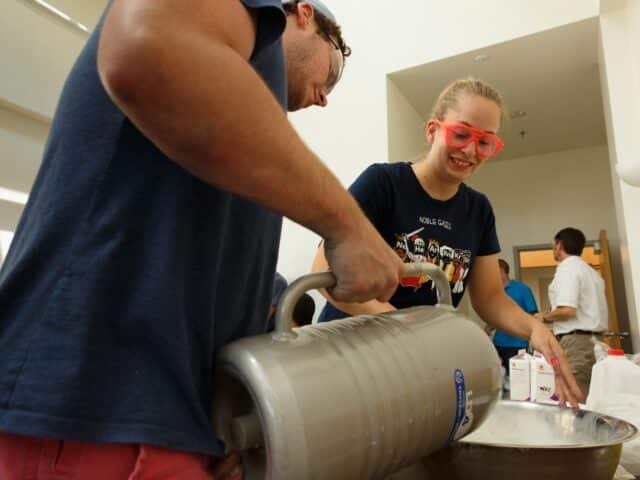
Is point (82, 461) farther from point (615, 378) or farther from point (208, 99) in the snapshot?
point (615, 378)

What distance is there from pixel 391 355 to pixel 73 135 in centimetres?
36

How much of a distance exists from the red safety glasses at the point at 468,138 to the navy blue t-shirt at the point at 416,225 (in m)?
0.11

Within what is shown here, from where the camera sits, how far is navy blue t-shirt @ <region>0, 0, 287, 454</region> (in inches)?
15.4

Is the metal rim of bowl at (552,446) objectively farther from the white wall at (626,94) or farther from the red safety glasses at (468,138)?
the white wall at (626,94)

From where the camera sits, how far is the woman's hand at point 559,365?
0.92 m

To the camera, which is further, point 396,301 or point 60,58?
point 60,58

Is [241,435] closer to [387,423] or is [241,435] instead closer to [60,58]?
[387,423]

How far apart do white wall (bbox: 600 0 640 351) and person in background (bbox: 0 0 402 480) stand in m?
2.44

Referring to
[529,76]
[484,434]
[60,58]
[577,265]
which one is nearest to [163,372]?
[484,434]

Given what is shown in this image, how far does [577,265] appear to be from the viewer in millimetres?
3061

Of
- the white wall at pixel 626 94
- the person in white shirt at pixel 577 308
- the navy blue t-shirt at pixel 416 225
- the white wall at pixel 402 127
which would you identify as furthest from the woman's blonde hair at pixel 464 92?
the person in white shirt at pixel 577 308

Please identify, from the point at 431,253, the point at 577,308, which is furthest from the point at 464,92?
the point at 577,308

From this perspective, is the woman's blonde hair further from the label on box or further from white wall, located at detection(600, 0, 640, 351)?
white wall, located at detection(600, 0, 640, 351)

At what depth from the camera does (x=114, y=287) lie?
1.35 feet
